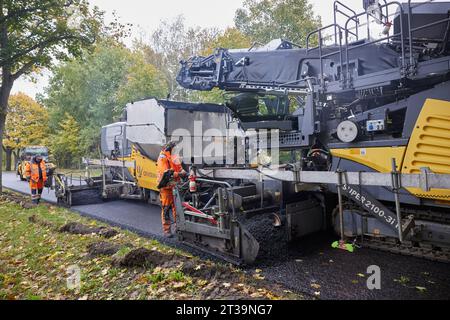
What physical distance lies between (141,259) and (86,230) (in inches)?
108

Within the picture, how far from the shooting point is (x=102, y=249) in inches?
216

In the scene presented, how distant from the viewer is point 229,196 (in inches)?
189

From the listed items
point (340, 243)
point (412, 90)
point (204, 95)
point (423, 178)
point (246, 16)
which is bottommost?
point (340, 243)

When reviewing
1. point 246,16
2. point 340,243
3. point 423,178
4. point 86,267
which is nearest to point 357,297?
point 340,243

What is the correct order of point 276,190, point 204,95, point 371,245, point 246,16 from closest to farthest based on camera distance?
point 371,245 < point 276,190 < point 204,95 < point 246,16

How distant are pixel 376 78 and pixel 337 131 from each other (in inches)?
34.6

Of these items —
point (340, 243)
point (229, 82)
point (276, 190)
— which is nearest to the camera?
point (340, 243)

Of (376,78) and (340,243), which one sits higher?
(376,78)

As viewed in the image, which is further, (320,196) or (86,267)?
(320,196)

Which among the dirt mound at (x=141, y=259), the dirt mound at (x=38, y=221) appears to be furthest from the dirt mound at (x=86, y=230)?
the dirt mound at (x=141, y=259)

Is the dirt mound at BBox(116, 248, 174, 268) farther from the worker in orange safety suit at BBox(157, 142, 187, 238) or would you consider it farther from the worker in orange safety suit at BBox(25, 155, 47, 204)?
the worker in orange safety suit at BBox(25, 155, 47, 204)

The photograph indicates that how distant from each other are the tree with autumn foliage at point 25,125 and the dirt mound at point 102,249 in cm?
3091

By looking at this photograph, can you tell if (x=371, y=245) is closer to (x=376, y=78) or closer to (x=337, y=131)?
(x=337, y=131)

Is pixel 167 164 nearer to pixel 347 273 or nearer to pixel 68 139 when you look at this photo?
pixel 347 273
